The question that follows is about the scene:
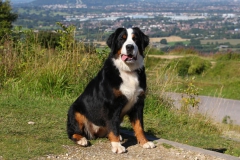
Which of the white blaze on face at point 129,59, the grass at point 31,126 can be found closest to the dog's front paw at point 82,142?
the grass at point 31,126

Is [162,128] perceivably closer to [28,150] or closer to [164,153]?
[164,153]

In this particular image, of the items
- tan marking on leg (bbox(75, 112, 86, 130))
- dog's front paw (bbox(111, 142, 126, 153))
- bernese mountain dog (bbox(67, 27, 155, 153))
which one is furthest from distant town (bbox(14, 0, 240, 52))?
dog's front paw (bbox(111, 142, 126, 153))

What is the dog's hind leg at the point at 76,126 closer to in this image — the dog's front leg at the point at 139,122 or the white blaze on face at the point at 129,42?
the dog's front leg at the point at 139,122

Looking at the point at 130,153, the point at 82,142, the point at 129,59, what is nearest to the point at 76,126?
the point at 82,142

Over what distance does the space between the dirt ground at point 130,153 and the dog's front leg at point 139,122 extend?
0.08m

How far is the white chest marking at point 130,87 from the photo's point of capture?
220 inches

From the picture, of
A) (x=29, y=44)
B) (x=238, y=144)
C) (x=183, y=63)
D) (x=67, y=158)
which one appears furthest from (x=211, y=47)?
(x=67, y=158)

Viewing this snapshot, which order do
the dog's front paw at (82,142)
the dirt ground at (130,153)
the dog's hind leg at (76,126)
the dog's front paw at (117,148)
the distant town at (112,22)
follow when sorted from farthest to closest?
the distant town at (112,22) → the dog's hind leg at (76,126) → the dog's front paw at (82,142) → the dog's front paw at (117,148) → the dirt ground at (130,153)

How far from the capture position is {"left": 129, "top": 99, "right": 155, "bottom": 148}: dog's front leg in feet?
19.0

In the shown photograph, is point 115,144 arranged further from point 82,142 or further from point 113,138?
point 82,142

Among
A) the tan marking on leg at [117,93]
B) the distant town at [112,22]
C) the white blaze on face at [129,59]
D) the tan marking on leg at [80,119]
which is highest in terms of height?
the white blaze on face at [129,59]

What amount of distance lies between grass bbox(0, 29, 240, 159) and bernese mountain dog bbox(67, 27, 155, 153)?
0.42 m

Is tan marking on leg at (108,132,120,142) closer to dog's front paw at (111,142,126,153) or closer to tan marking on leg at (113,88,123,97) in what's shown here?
dog's front paw at (111,142,126,153)

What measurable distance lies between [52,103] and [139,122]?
320 cm
